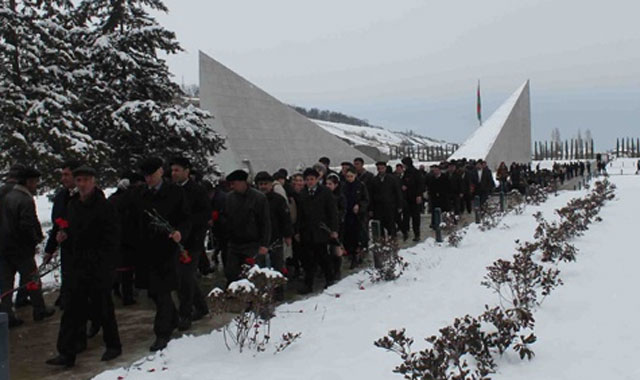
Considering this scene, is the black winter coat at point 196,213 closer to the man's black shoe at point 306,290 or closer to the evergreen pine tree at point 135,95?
the man's black shoe at point 306,290

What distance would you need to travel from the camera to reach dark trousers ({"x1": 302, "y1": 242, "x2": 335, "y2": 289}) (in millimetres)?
7273

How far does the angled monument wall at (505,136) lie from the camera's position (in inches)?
1447

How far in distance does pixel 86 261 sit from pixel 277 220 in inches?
104

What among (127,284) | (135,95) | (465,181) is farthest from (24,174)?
(465,181)

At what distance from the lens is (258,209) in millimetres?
6055

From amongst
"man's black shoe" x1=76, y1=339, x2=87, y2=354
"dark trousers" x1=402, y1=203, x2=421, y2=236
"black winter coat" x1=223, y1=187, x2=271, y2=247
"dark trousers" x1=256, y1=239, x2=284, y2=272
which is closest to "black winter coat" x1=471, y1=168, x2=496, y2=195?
"dark trousers" x1=402, y1=203, x2=421, y2=236

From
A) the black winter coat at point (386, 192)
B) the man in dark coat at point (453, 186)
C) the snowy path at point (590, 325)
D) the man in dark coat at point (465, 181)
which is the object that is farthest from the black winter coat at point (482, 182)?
the snowy path at point (590, 325)

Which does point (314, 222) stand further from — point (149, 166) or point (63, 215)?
point (63, 215)

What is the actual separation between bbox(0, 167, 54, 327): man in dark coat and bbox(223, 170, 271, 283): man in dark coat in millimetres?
2169

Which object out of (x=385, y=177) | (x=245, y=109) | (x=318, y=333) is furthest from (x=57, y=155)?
(x=245, y=109)

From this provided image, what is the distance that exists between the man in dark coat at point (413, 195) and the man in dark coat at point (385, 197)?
1.47 m

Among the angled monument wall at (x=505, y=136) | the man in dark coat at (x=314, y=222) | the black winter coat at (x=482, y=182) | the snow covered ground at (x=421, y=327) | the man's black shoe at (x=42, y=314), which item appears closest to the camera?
the snow covered ground at (x=421, y=327)

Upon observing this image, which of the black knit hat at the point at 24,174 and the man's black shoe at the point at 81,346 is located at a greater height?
the black knit hat at the point at 24,174

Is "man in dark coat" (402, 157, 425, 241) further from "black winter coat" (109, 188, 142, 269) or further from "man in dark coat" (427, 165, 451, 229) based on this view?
"black winter coat" (109, 188, 142, 269)
